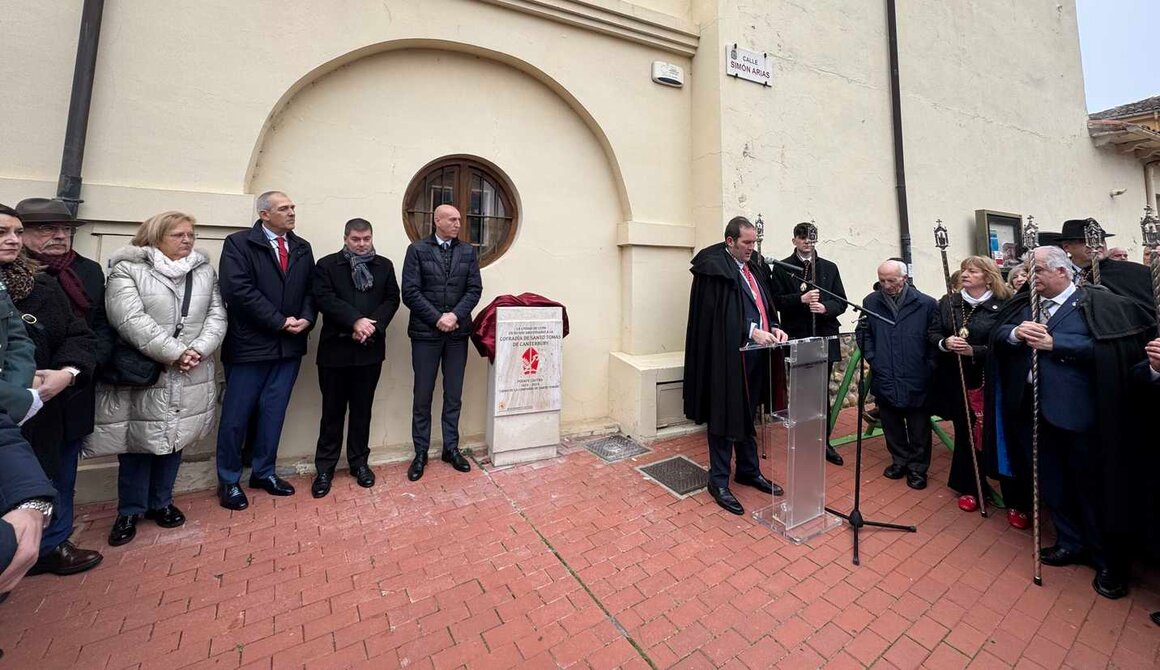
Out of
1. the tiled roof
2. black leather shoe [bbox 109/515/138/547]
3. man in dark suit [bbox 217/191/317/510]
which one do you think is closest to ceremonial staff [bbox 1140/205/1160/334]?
man in dark suit [bbox 217/191/317/510]

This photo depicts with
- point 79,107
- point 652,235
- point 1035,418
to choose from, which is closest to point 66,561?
point 79,107

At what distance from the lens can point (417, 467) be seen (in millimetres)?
3771

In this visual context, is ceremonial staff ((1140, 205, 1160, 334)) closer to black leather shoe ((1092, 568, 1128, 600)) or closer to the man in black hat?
the man in black hat

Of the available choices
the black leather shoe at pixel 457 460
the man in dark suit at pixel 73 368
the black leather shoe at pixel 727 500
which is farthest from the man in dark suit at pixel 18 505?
the black leather shoe at pixel 727 500

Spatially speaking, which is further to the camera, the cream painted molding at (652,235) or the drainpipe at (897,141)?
the drainpipe at (897,141)

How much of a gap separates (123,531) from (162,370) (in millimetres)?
1013

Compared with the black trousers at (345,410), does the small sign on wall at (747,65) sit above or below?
above

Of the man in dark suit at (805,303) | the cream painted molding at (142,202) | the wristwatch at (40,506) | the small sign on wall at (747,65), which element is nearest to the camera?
the wristwatch at (40,506)

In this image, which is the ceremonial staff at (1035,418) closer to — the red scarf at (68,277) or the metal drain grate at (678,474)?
the metal drain grate at (678,474)

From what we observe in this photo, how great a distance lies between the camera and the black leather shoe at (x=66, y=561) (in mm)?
2506

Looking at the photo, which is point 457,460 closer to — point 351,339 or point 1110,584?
point 351,339

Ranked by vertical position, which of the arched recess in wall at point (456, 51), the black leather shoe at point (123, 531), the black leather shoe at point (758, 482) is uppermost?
the arched recess in wall at point (456, 51)

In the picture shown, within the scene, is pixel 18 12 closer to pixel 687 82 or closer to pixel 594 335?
pixel 594 335

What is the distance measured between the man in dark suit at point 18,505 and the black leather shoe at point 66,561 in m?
1.71
